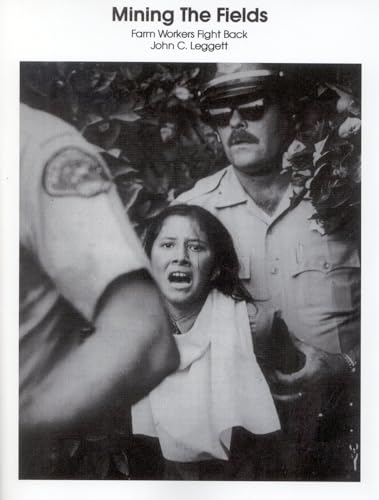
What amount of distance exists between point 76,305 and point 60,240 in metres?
0.08

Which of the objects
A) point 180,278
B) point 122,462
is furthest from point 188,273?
point 122,462

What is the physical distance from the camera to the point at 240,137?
62 cm

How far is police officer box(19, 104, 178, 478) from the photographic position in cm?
62

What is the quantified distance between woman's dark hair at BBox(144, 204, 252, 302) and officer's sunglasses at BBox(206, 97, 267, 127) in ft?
0.34

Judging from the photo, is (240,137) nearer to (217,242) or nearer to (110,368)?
(217,242)

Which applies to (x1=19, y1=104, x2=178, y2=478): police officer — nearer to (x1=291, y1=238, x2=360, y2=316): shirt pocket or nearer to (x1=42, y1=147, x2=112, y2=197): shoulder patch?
(x1=42, y1=147, x2=112, y2=197): shoulder patch

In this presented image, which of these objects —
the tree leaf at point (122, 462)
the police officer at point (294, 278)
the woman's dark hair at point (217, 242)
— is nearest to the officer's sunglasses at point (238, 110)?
the police officer at point (294, 278)

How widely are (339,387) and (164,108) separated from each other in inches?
15.1

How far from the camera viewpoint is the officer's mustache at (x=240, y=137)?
62 cm
